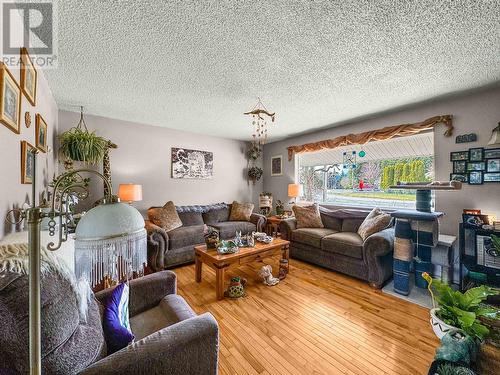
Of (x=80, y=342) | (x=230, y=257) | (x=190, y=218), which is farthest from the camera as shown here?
(x=190, y=218)

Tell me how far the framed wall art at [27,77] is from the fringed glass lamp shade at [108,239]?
1.60 m

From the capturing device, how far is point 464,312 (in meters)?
1.33

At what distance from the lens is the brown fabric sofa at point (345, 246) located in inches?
98.0

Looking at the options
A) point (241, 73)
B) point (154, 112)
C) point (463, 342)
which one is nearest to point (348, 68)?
point (241, 73)

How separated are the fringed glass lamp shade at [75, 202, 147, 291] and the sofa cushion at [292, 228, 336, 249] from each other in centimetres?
281

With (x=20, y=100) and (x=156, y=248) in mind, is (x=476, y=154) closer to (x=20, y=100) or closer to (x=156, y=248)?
(x=156, y=248)

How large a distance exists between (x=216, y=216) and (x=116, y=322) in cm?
330

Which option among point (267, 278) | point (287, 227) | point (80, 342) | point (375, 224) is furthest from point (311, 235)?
point (80, 342)

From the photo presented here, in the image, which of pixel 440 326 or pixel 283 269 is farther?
pixel 283 269

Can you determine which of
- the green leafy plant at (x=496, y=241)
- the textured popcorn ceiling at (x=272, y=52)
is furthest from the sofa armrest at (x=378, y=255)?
the textured popcorn ceiling at (x=272, y=52)

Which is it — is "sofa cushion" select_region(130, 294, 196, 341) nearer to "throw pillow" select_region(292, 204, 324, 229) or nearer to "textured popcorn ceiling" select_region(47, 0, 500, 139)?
"textured popcorn ceiling" select_region(47, 0, 500, 139)

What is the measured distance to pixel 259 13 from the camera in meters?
1.36

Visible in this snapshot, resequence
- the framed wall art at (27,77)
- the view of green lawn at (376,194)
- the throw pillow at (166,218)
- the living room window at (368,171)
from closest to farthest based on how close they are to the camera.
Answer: the framed wall art at (27,77) < the living room window at (368,171) < the view of green lawn at (376,194) < the throw pillow at (166,218)

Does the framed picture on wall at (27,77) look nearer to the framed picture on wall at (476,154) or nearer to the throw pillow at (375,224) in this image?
the throw pillow at (375,224)
